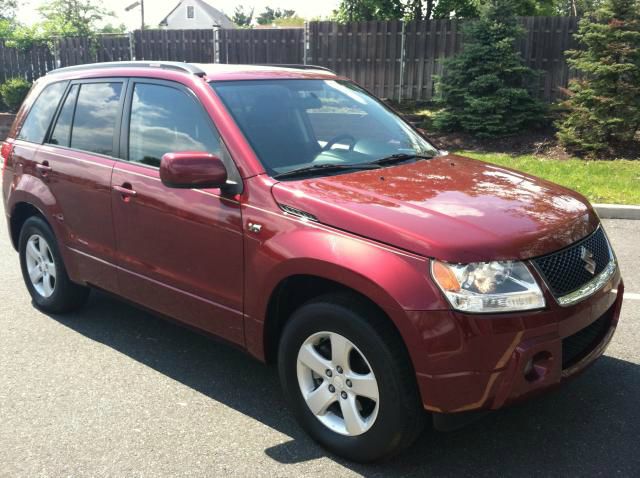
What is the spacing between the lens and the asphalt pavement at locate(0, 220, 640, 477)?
309cm

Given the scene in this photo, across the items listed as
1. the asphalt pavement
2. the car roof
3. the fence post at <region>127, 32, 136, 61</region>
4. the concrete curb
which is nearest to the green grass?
the concrete curb

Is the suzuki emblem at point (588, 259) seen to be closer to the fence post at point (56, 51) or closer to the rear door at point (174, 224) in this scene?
the rear door at point (174, 224)

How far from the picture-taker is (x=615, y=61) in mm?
10828

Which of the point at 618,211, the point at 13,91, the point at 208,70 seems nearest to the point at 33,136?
the point at 208,70

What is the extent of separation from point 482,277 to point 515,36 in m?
11.0

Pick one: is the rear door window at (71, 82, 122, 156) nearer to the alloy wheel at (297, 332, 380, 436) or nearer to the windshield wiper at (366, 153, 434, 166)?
the windshield wiper at (366, 153, 434, 166)

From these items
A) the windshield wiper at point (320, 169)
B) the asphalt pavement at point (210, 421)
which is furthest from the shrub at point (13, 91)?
the windshield wiper at point (320, 169)

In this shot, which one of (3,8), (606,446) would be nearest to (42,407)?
(606,446)

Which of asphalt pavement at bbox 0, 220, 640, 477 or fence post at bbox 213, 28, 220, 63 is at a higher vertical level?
fence post at bbox 213, 28, 220, 63

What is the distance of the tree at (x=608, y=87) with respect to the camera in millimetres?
10578

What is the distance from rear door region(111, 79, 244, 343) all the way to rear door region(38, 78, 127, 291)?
13cm

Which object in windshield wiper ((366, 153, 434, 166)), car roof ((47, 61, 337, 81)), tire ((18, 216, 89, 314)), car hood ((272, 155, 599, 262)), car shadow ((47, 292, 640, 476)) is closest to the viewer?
car hood ((272, 155, 599, 262))

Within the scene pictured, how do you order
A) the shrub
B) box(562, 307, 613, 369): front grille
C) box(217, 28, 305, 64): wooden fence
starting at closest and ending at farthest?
box(562, 307, 613, 369): front grille
box(217, 28, 305, 64): wooden fence
the shrub

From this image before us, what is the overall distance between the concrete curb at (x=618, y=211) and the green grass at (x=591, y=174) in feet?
0.95
